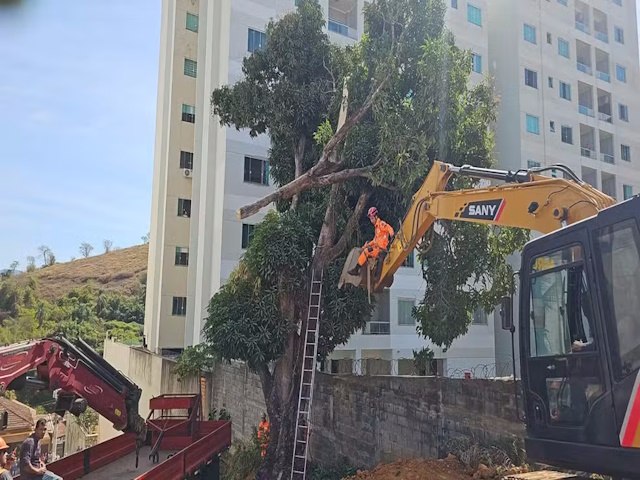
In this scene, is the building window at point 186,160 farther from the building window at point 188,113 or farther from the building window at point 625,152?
the building window at point 625,152

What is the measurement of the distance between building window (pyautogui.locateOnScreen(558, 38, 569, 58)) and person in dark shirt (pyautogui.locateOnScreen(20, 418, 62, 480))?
33.8 m

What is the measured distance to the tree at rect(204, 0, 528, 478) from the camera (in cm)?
1134

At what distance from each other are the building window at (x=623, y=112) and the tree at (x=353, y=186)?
28082 mm

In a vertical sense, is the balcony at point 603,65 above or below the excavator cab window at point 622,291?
above

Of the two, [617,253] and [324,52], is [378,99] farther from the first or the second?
[617,253]

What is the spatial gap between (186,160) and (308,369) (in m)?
20.4

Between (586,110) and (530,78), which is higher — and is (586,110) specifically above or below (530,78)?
below

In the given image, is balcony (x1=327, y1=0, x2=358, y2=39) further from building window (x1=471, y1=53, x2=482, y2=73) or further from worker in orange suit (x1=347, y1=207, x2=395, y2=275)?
worker in orange suit (x1=347, y1=207, x2=395, y2=275)

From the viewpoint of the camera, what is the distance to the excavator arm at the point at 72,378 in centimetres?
877

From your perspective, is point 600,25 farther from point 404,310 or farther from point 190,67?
point 190,67

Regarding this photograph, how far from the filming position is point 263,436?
14.0 metres

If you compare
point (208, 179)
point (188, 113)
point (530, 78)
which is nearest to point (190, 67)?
point (188, 113)

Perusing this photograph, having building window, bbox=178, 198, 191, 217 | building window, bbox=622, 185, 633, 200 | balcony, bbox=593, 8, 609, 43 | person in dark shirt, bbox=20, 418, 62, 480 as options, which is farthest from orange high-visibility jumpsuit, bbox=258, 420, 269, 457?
balcony, bbox=593, 8, 609, 43

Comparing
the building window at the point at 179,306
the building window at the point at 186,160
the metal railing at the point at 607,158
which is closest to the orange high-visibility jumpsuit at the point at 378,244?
the building window at the point at 179,306
